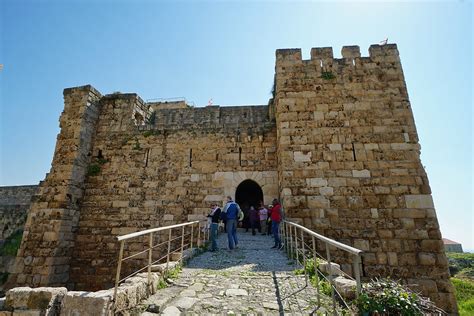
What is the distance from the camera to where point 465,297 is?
1489cm

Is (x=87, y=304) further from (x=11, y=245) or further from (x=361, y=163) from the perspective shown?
(x=11, y=245)

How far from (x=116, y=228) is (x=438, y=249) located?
31.1 feet

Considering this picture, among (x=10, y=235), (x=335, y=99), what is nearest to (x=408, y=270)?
(x=335, y=99)

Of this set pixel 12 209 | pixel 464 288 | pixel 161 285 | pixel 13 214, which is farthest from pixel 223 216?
pixel 464 288

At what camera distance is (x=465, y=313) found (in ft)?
42.0

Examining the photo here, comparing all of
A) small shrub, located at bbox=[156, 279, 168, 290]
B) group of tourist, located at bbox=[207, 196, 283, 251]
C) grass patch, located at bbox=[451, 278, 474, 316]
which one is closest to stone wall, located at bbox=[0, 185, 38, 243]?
group of tourist, located at bbox=[207, 196, 283, 251]

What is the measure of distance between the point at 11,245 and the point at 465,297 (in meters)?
24.7

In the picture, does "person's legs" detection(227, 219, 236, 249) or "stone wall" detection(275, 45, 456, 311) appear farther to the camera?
"person's legs" detection(227, 219, 236, 249)

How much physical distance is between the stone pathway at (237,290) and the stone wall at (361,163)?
2281 millimetres

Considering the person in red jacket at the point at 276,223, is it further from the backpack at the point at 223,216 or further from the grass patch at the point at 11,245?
the grass patch at the point at 11,245

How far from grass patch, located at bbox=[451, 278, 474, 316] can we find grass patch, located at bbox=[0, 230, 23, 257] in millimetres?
21755

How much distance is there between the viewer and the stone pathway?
3.17 m

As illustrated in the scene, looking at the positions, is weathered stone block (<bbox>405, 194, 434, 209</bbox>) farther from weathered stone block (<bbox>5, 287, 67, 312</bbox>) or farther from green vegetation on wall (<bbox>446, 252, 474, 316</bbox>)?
green vegetation on wall (<bbox>446, 252, 474, 316</bbox>)

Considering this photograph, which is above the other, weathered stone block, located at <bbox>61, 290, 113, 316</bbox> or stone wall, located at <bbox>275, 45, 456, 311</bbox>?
stone wall, located at <bbox>275, 45, 456, 311</bbox>
